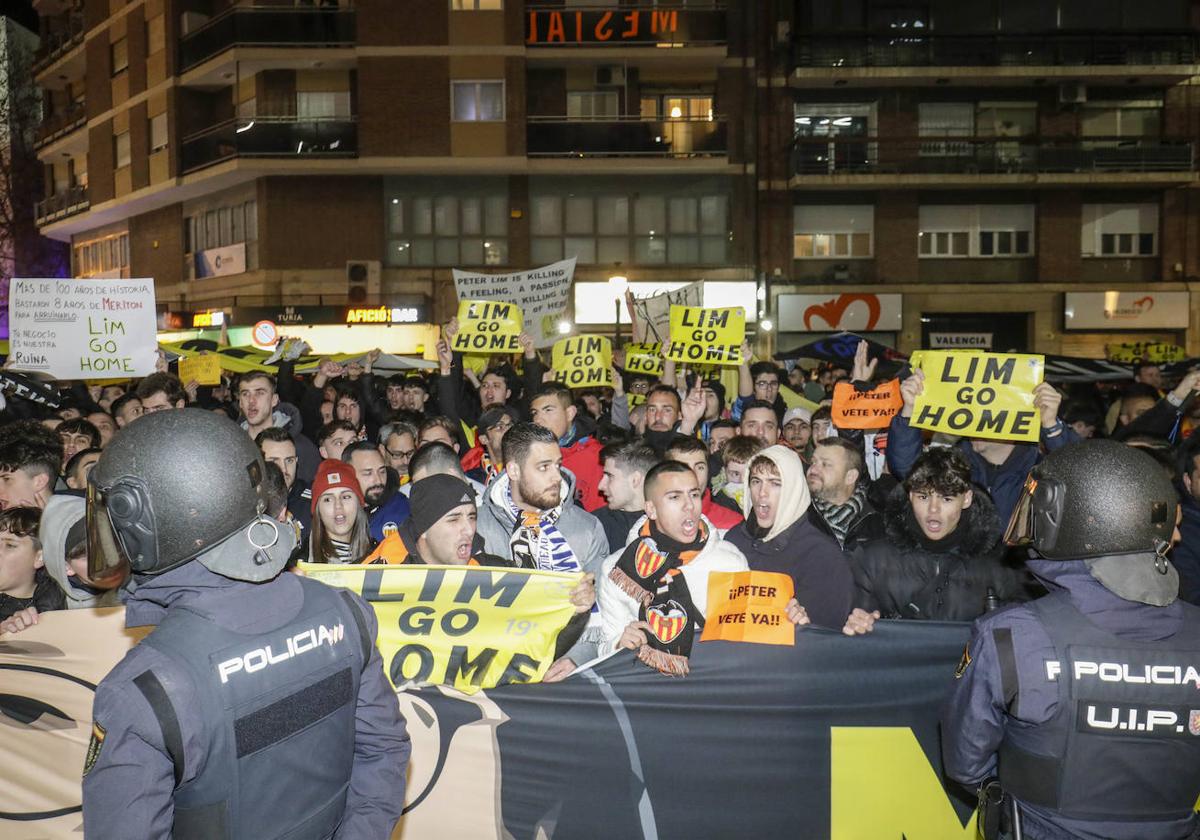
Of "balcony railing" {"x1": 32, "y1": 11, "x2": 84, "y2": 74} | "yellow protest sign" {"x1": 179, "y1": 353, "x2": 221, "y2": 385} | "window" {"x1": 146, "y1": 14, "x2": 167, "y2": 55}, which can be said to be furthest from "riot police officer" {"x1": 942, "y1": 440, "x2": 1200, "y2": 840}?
"balcony railing" {"x1": 32, "y1": 11, "x2": 84, "y2": 74}

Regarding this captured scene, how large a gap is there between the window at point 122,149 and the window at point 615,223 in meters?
15.5

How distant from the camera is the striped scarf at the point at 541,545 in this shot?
5.14 m

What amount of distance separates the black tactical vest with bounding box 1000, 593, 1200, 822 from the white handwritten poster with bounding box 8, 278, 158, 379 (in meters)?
9.12

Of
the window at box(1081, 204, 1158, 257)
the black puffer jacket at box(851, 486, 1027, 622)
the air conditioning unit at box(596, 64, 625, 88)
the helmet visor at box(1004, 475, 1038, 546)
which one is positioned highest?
the air conditioning unit at box(596, 64, 625, 88)

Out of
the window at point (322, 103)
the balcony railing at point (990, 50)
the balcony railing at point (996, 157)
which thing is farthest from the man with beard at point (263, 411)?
the balcony railing at point (990, 50)

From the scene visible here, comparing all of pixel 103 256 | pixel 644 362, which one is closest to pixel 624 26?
pixel 644 362

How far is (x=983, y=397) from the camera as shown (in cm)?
609

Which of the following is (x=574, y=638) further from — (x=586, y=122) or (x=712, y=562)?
(x=586, y=122)

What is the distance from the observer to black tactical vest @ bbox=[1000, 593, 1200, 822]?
9.18 feet

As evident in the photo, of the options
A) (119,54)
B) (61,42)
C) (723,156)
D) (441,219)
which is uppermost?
(61,42)

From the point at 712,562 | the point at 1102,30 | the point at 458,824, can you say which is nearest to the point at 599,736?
the point at 458,824

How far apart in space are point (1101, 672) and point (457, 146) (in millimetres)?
28695

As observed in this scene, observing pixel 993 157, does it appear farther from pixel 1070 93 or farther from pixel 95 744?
pixel 95 744

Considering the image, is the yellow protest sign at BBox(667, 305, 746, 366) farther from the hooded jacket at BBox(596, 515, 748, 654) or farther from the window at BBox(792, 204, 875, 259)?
the window at BBox(792, 204, 875, 259)
